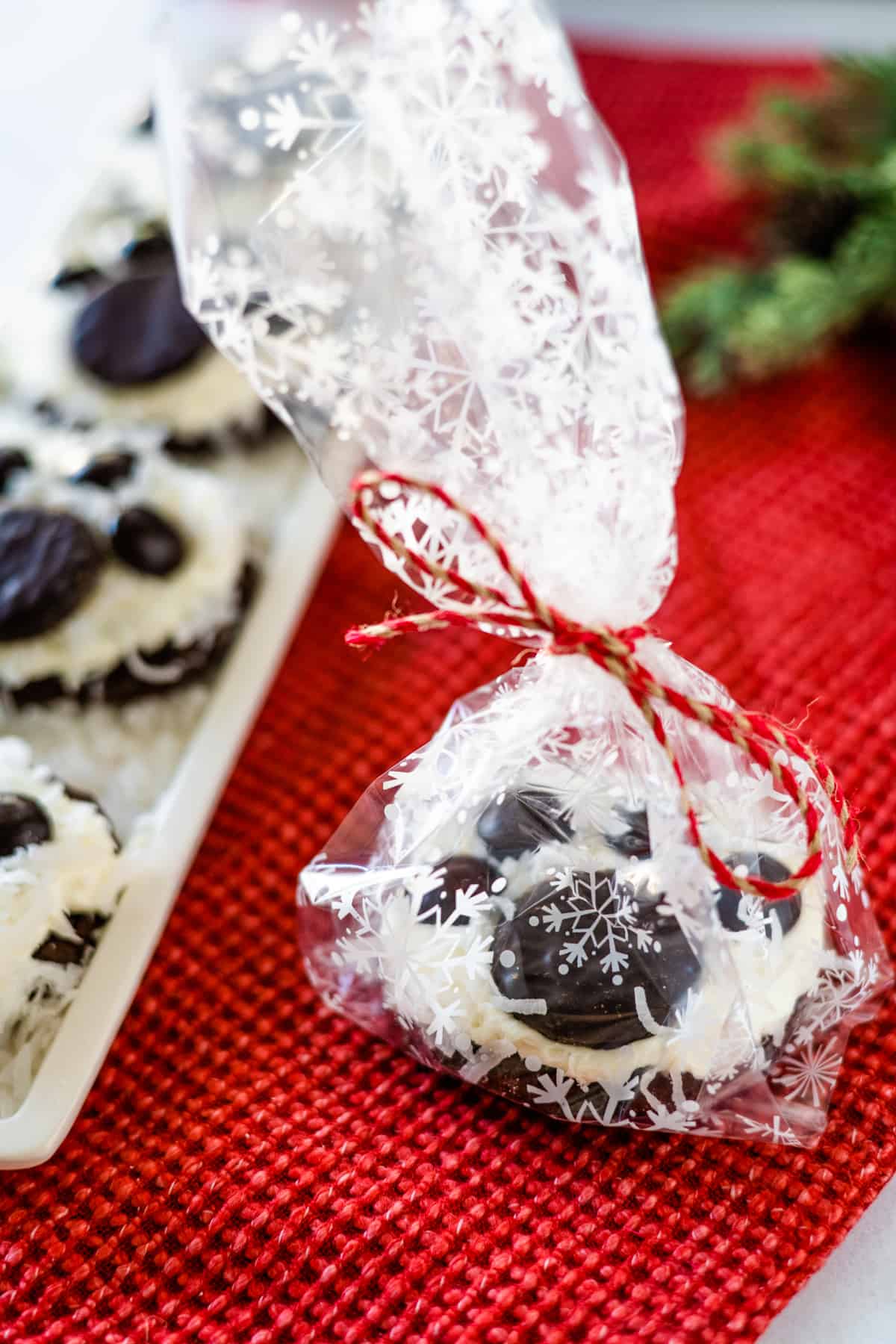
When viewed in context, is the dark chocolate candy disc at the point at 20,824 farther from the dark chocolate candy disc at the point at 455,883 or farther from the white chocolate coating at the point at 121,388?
the white chocolate coating at the point at 121,388

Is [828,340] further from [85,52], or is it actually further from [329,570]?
[85,52]

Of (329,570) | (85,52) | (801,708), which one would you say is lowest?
(801,708)

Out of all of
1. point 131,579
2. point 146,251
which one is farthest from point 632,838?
point 146,251

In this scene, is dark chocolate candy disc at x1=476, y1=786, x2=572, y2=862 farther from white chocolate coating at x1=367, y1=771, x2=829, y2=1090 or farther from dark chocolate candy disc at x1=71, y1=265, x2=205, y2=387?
dark chocolate candy disc at x1=71, y1=265, x2=205, y2=387

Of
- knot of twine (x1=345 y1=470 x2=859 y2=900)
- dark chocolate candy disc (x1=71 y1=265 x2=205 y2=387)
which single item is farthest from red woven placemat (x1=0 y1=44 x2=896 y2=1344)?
dark chocolate candy disc (x1=71 y1=265 x2=205 y2=387)

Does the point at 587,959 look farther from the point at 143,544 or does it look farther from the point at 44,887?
the point at 143,544

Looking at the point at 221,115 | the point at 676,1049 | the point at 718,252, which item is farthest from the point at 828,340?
the point at 676,1049
